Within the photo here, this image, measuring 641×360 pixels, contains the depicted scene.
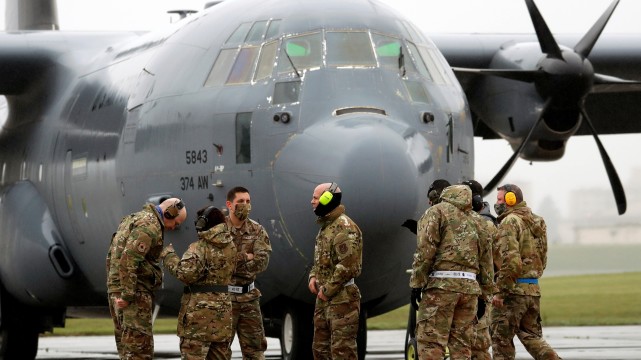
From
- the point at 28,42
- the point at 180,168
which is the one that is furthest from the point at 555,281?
the point at 180,168

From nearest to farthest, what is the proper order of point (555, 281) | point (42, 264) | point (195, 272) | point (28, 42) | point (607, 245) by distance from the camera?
1. point (195, 272)
2. point (42, 264)
3. point (28, 42)
4. point (555, 281)
5. point (607, 245)

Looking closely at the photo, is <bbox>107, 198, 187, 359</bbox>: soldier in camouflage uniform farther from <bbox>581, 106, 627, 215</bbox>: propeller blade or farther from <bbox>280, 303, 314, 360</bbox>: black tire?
<bbox>581, 106, 627, 215</bbox>: propeller blade

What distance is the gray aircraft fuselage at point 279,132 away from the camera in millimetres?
10453

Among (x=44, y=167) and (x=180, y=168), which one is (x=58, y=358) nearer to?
(x=44, y=167)

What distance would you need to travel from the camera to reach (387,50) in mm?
11539

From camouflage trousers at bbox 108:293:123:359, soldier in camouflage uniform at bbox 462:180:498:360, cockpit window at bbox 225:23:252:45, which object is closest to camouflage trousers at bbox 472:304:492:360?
soldier in camouflage uniform at bbox 462:180:498:360

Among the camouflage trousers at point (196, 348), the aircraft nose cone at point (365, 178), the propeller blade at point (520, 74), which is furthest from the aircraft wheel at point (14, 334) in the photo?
the camouflage trousers at point (196, 348)

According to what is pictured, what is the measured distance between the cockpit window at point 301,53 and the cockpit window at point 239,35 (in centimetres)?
49

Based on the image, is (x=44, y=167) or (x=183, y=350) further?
(x=44, y=167)

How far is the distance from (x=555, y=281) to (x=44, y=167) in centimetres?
3341

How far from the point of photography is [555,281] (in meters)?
46.1

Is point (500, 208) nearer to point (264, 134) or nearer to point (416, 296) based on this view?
point (416, 296)

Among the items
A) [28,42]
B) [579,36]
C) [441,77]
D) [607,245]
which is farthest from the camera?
[607,245]

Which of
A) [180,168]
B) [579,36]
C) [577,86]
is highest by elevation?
[579,36]
